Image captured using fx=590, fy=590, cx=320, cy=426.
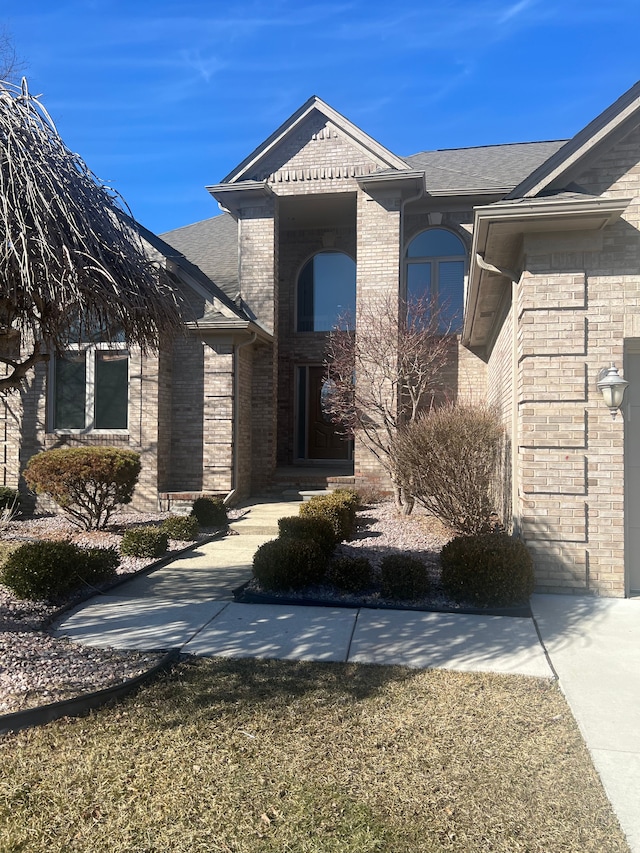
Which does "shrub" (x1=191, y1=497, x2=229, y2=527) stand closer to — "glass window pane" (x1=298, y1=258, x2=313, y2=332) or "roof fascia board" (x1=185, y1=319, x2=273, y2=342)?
"roof fascia board" (x1=185, y1=319, x2=273, y2=342)

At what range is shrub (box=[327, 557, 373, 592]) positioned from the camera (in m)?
6.23

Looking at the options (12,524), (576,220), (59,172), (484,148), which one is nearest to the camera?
(59,172)

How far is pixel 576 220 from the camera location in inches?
234

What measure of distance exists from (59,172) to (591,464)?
549cm

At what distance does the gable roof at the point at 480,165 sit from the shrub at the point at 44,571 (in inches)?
439

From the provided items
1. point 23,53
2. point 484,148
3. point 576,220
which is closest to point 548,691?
point 576,220

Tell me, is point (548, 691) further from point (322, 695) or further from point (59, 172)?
point (59, 172)

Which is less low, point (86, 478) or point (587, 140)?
point (587, 140)

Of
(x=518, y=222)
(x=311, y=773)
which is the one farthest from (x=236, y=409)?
(x=311, y=773)

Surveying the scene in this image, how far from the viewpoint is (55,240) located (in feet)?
12.3

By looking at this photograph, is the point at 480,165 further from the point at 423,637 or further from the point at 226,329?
the point at 423,637

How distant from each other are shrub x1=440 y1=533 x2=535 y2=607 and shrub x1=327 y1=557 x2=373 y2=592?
857 mm

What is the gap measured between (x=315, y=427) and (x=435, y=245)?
544cm


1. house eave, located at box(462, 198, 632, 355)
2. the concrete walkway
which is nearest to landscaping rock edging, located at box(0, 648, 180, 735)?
A: the concrete walkway
